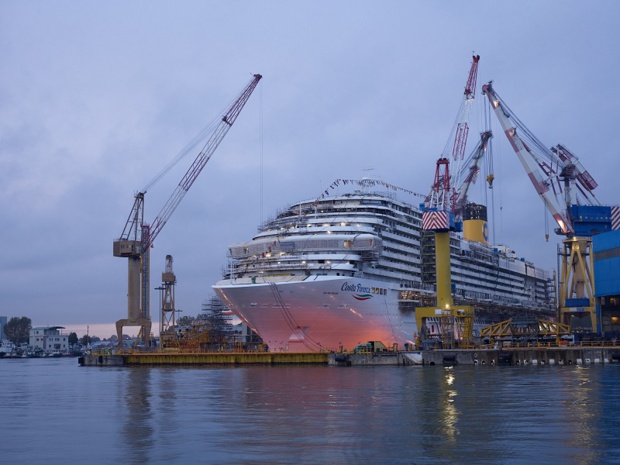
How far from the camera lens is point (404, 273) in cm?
8906

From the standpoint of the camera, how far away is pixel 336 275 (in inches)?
2916

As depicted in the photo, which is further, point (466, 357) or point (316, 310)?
point (466, 357)

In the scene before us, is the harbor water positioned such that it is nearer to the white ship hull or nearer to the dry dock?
the white ship hull

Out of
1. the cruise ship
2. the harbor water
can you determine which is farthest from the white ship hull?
the harbor water

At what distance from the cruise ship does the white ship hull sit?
0.31 feet

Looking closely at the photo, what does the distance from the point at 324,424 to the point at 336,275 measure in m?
44.9

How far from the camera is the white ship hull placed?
7250cm

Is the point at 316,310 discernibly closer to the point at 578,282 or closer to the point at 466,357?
the point at 466,357

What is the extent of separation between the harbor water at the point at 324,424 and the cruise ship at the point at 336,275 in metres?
23.6

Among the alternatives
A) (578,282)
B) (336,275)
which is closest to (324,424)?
(336,275)

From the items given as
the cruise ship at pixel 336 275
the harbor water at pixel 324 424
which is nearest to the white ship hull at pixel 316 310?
the cruise ship at pixel 336 275

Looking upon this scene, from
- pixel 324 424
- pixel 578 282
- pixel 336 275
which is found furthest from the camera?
pixel 578 282

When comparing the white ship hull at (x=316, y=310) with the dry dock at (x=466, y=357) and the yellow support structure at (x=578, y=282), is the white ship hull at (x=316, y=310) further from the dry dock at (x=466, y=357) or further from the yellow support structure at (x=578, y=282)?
the yellow support structure at (x=578, y=282)

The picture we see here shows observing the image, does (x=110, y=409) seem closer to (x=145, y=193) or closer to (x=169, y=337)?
(x=145, y=193)
